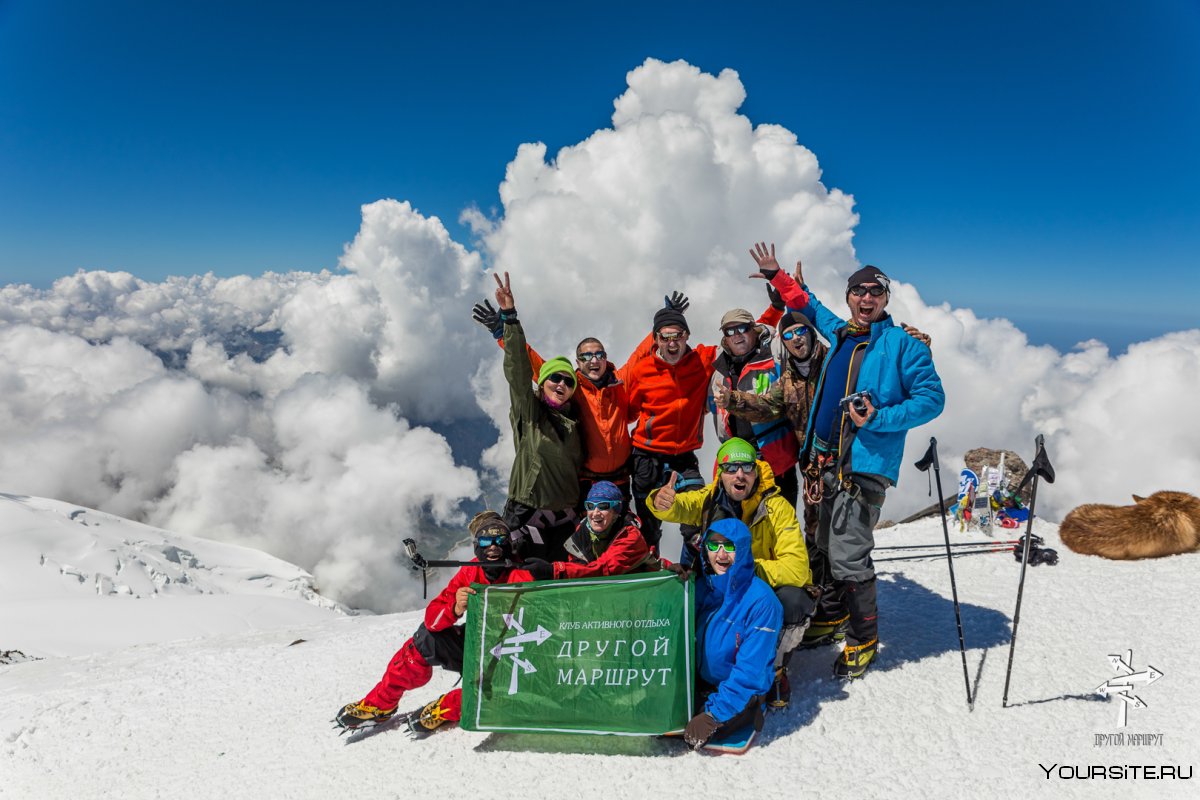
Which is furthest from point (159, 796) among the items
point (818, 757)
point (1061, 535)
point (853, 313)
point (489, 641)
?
point (1061, 535)

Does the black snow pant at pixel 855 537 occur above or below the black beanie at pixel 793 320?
below

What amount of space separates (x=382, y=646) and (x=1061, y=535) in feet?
34.1

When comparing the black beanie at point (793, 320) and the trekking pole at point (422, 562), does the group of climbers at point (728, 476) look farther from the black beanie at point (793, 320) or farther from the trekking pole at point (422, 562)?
the trekking pole at point (422, 562)

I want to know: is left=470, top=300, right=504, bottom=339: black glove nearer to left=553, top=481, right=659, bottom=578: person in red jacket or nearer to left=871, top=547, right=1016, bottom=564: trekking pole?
left=553, top=481, right=659, bottom=578: person in red jacket

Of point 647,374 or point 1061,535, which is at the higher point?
point 647,374

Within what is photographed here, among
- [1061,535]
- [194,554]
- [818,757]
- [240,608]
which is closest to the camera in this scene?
[818,757]

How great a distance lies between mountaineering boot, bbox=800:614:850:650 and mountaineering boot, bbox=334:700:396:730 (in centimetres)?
421

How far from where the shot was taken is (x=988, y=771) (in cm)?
444

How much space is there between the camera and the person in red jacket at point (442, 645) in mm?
5688

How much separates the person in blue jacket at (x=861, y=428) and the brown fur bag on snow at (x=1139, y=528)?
222 inches

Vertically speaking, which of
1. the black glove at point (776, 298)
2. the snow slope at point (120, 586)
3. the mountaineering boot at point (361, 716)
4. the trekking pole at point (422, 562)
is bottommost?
the snow slope at point (120, 586)

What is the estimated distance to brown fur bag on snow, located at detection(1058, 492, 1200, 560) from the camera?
852 cm

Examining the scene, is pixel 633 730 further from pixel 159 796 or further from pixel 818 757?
pixel 159 796

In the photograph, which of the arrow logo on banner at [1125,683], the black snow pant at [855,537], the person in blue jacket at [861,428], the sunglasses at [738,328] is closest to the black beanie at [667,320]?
the sunglasses at [738,328]
